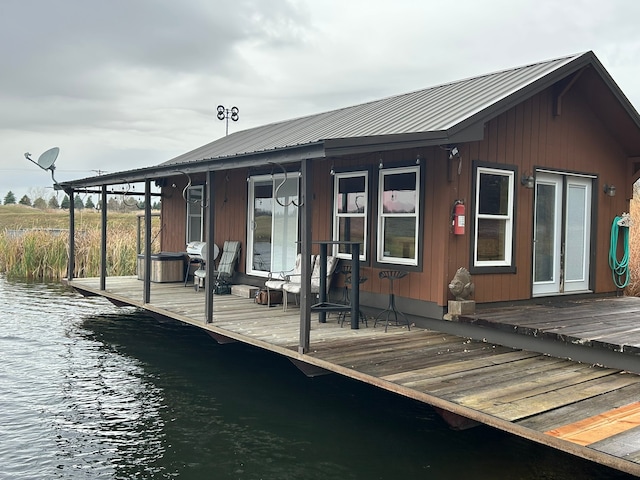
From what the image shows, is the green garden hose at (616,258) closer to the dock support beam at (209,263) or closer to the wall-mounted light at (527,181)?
the wall-mounted light at (527,181)

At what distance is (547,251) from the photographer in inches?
291

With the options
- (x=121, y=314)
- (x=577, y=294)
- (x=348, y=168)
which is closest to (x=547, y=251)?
(x=577, y=294)

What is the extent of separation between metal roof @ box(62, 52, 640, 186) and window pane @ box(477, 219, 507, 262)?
1.30m

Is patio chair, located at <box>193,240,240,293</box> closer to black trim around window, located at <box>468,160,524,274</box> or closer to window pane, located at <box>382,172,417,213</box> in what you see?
window pane, located at <box>382,172,417,213</box>

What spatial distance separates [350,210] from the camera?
7445mm

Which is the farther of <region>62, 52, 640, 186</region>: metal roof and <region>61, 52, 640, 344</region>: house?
<region>61, 52, 640, 344</region>: house

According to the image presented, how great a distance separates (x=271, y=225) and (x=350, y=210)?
1.94 m

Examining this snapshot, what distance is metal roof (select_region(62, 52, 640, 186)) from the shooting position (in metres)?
5.25

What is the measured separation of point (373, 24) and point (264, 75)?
10037 millimetres

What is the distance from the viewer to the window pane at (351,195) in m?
7.26

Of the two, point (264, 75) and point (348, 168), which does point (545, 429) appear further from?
point (264, 75)

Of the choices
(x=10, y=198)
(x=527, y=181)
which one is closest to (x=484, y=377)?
(x=527, y=181)

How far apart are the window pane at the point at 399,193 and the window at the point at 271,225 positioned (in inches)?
72.7

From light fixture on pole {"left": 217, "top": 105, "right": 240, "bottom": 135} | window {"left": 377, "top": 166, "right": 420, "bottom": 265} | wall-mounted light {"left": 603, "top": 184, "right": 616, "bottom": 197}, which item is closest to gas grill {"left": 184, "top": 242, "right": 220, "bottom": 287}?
window {"left": 377, "top": 166, "right": 420, "bottom": 265}
